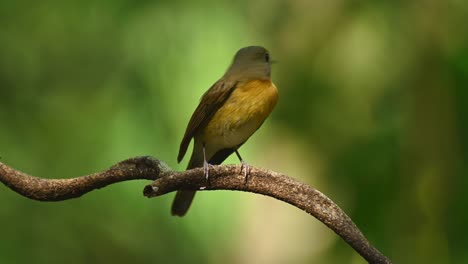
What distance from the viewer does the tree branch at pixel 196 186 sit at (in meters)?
1.26

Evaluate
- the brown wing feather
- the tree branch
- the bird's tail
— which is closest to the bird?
the brown wing feather

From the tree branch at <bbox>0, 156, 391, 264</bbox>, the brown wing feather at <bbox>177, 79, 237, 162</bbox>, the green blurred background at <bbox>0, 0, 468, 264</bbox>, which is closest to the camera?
the tree branch at <bbox>0, 156, 391, 264</bbox>

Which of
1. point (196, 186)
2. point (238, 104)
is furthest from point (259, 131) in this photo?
point (196, 186)

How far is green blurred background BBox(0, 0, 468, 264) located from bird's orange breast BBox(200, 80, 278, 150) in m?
0.42

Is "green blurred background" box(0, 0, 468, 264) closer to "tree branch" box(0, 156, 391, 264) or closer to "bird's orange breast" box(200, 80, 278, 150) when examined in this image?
"bird's orange breast" box(200, 80, 278, 150)

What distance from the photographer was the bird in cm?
314

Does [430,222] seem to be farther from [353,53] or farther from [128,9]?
[128,9]

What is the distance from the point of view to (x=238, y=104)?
318 centimetres

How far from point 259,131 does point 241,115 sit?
100 cm

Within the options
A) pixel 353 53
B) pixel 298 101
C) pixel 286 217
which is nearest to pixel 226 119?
pixel 298 101

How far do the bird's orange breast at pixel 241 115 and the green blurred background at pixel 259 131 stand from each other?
42 centimetres

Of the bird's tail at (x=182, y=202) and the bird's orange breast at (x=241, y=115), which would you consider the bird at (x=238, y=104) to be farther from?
the bird's tail at (x=182, y=202)

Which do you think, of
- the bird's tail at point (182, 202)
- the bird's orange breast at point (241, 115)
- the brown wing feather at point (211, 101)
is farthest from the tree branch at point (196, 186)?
the bird's orange breast at point (241, 115)

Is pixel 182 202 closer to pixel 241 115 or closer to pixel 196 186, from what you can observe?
pixel 241 115
